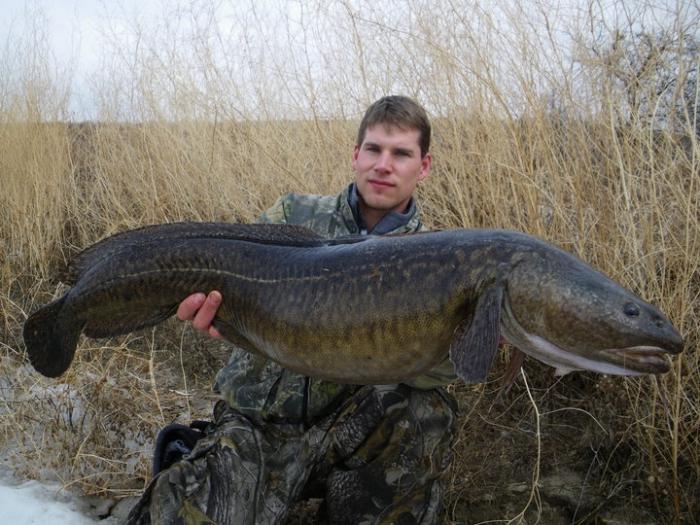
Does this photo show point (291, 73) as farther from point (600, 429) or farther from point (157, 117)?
point (600, 429)

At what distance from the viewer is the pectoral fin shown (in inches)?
72.3

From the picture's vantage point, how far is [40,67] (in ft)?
20.5

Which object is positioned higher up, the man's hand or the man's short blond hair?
the man's short blond hair

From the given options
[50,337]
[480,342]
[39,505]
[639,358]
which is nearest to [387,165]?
[480,342]

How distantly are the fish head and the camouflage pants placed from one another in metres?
0.87

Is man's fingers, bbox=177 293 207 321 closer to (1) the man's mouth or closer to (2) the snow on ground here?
(1) the man's mouth

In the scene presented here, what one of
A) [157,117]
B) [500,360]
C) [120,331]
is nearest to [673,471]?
[500,360]

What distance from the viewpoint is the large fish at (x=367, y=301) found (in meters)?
1.88

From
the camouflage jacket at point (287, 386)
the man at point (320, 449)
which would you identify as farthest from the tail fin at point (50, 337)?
the camouflage jacket at point (287, 386)

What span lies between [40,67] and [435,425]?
18.4ft

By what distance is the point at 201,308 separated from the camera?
2.33 metres

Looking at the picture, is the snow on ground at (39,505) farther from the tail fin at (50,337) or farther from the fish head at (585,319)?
the fish head at (585,319)

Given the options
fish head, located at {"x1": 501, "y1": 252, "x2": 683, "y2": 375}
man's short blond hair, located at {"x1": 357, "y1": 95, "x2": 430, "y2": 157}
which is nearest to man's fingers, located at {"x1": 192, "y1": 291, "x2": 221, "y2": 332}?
fish head, located at {"x1": 501, "y1": 252, "x2": 683, "y2": 375}

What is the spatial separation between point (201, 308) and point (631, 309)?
4.79 feet
